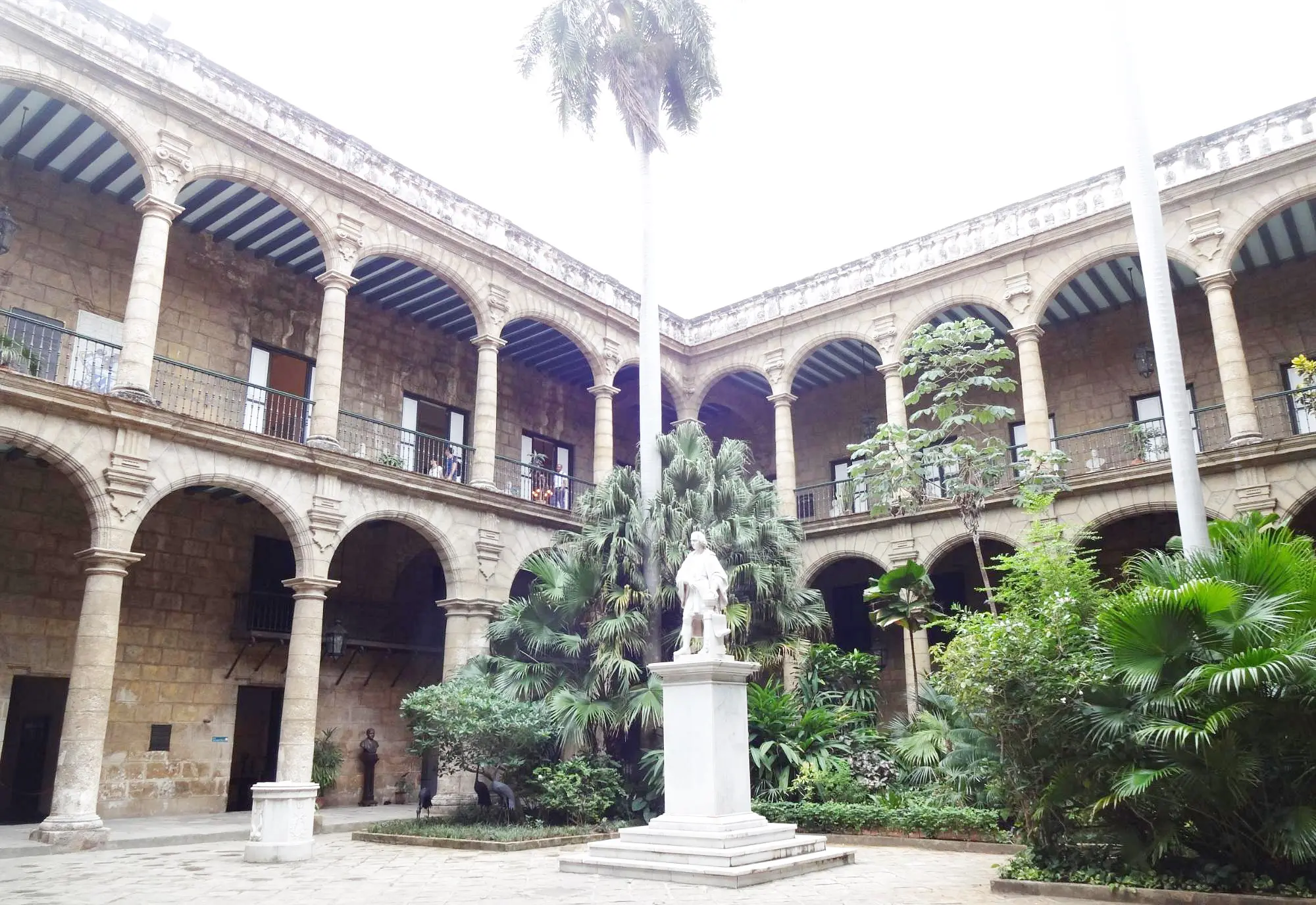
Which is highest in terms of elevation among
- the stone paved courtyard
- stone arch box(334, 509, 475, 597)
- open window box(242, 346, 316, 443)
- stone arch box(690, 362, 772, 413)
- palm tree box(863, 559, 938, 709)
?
stone arch box(690, 362, 772, 413)

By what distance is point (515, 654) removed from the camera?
15.1 meters

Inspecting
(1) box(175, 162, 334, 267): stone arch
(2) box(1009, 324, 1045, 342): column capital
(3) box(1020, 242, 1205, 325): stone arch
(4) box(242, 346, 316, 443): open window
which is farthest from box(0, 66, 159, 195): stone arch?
(3) box(1020, 242, 1205, 325): stone arch

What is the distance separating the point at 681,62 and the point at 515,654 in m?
10.8

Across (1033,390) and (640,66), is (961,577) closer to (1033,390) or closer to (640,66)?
(1033,390)

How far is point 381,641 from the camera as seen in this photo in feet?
62.8

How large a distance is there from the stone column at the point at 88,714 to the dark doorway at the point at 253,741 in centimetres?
506

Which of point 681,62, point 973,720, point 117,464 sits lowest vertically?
point 973,720

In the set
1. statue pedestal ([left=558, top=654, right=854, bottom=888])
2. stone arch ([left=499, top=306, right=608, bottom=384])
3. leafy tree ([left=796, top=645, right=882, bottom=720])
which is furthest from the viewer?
stone arch ([left=499, top=306, right=608, bottom=384])

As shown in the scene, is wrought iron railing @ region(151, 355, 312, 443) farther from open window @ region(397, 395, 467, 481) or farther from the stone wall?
open window @ region(397, 395, 467, 481)

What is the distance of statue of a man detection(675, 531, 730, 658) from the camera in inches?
402

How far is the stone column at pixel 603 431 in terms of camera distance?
770 inches

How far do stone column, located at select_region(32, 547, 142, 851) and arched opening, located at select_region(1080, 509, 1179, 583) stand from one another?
16.6m

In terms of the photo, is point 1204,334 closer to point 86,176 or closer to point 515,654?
point 515,654

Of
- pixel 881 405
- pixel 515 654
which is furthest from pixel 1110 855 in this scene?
pixel 881 405
